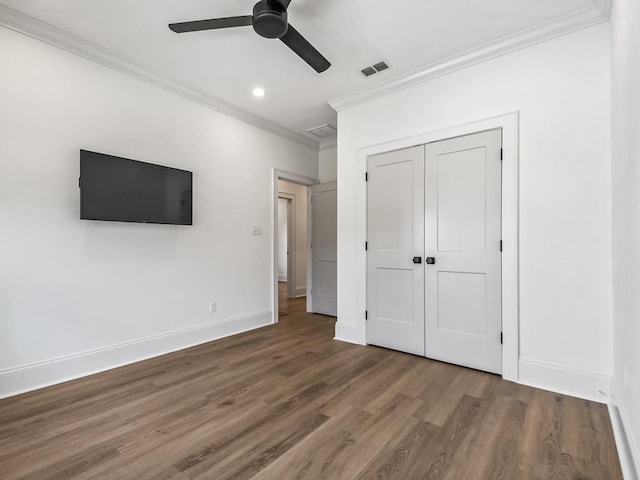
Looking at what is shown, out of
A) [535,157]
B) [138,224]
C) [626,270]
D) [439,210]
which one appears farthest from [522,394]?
[138,224]

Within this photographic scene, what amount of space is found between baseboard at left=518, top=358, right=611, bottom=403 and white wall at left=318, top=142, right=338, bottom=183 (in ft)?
11.7

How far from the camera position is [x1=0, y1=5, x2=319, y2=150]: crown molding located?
2.29 meters

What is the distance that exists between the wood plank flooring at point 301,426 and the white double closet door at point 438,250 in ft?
1.12

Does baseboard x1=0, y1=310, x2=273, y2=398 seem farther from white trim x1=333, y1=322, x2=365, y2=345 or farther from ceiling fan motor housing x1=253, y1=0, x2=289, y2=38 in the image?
ceiling fan motor housing x1=253, y1=0, x2=289, y2=38

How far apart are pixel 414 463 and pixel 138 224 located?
9.64 ft

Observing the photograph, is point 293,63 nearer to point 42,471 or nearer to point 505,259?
point 505,259

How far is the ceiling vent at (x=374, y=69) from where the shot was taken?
2.91 m

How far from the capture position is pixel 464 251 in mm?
2768

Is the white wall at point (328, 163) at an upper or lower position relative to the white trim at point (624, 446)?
upper

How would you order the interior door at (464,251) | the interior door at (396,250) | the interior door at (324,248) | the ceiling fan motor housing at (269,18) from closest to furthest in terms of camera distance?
the ceiling fan motor housing at (269,18) → the interior door at (464,251) → the interior door at (396,250) → the interior door at (324,248)

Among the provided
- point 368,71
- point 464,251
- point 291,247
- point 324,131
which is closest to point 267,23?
point 368,71

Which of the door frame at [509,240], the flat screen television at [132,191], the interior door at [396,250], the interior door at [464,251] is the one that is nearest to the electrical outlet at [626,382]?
the door frame at [509,240]

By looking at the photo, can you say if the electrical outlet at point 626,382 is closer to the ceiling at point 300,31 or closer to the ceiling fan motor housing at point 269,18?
the ceiling at point 300,31

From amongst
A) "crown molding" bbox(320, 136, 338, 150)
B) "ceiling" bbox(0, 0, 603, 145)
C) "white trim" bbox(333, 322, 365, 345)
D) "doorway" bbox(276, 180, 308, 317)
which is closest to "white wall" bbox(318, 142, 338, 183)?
"crown molding" bbox(320, 136, 338, 150)
